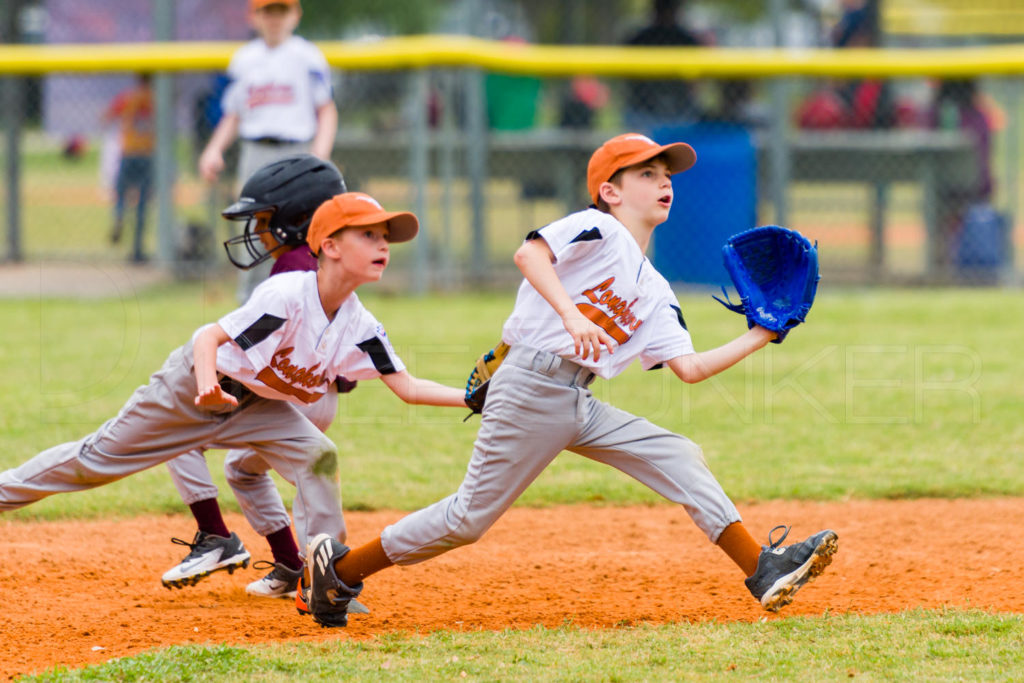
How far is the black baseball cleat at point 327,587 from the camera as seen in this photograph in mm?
3617

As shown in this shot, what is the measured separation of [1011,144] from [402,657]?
8.51m

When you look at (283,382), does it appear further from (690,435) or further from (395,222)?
(690,435)

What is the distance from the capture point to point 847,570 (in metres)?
4.30

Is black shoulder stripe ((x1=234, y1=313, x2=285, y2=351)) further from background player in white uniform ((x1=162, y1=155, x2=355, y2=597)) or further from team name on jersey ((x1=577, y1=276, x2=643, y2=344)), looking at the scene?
team name on jersey ((x1=577, y1=276, x2=643, y2=344))

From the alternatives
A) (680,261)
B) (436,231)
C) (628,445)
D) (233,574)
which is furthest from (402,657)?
(436,231)

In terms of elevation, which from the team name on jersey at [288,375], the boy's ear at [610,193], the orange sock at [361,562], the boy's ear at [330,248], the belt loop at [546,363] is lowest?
the orange sock at [361,562]

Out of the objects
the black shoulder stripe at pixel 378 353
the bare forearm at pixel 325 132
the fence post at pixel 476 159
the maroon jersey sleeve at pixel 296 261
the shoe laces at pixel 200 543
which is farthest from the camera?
the fence post at pixel 476 159

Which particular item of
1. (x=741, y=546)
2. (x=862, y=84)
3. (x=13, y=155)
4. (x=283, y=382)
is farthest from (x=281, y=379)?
(x=862, y=84)

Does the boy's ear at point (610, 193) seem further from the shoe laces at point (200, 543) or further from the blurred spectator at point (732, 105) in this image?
the blurred spectator at point (732, 105)

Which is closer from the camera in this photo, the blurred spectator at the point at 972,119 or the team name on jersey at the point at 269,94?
the team name on jersey at the point at 269,94

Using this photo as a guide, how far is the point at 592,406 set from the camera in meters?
3.62

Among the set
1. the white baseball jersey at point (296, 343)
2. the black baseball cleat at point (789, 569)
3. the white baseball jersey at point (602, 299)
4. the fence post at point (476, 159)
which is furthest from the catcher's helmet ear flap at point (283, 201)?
the fence post at point (476, 159)

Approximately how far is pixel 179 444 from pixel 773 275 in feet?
5.90

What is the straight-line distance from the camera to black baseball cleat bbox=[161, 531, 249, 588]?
162 inches
